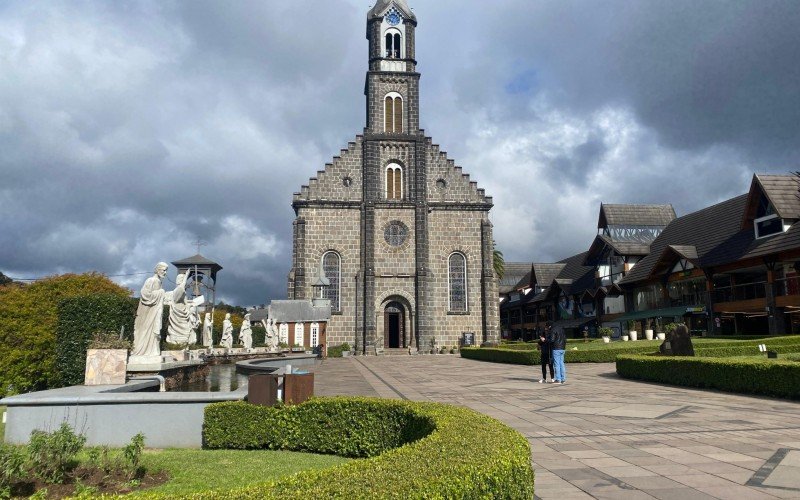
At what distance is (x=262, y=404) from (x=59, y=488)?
274cm

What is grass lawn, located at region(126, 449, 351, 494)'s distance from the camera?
5.87 meters

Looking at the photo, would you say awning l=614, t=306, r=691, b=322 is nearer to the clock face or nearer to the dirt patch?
the clock face

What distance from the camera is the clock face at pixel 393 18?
46750 millimetres

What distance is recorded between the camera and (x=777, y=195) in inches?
1225

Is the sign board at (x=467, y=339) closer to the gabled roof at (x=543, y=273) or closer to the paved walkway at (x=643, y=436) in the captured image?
the gabled roof at (x=543, y=273)

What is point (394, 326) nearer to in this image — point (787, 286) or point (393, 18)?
point (393, 18)

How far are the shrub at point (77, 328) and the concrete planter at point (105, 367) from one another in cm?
328

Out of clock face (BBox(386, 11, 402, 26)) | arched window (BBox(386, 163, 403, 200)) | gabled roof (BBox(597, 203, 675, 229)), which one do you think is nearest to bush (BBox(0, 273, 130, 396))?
arched window (BBox(386, 163, 403, 200))

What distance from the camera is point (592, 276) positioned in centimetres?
4966

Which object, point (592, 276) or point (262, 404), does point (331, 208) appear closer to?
point (592, 276)

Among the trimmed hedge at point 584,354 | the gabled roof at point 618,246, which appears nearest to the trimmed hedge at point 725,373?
the trimmed hedge at point 584,354

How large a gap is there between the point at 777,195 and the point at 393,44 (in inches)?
1195

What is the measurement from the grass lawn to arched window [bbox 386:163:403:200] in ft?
122

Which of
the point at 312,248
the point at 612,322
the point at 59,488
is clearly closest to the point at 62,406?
the point at 59,488
